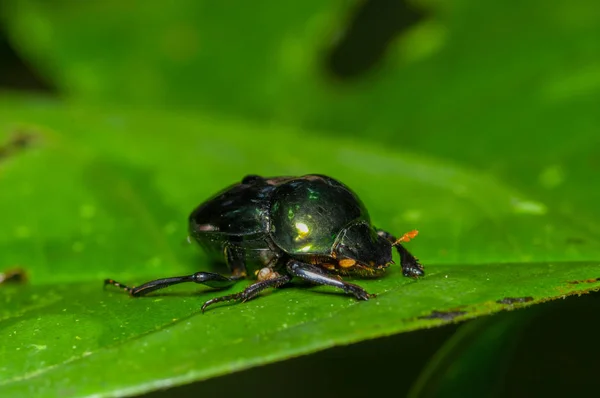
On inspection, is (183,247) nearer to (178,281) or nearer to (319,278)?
(178,281)

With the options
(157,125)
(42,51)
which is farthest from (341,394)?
(42,51)

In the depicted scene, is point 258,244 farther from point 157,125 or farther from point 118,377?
point 157,125

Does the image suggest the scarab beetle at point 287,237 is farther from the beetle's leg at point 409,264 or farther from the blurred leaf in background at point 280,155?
the blurred leaf in background at point 280,155

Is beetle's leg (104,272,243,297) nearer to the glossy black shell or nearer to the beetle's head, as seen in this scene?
the glossy black shell

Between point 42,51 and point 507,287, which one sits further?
point 42,51

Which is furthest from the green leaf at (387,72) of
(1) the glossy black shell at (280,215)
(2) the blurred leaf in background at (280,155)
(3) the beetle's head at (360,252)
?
(1) the glossy black shell at (280,215)

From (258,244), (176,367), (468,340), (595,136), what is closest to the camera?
(176,367)

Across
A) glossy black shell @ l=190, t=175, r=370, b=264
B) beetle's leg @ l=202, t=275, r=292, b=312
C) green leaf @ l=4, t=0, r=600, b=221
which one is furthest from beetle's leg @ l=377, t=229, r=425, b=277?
green leaf @ l=4, t=0, r=600, b=221
